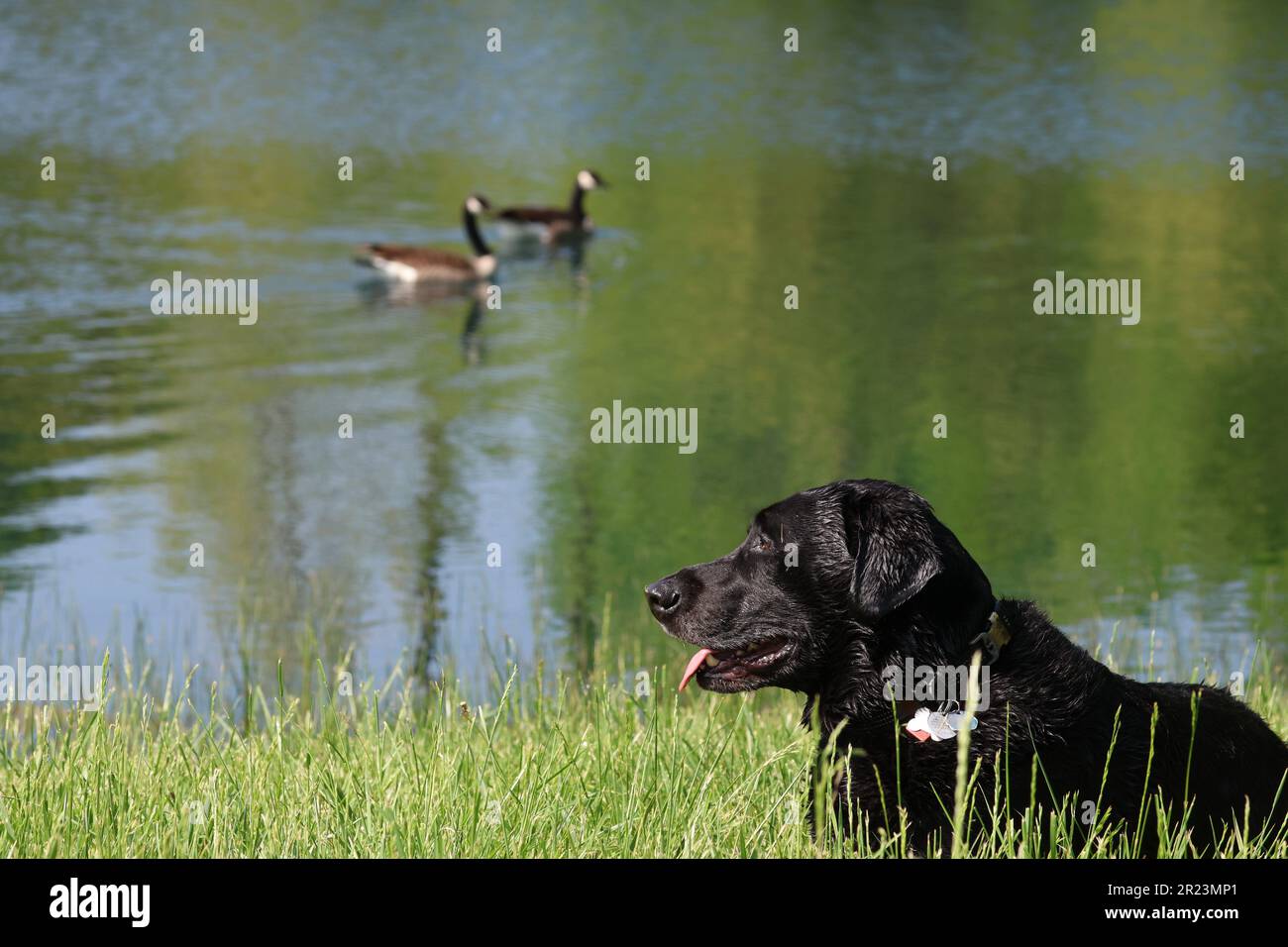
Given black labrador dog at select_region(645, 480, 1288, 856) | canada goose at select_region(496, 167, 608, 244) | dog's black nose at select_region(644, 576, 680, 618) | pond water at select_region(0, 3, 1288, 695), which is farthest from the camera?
canada goose at select_region(496, 167, 608, 244)

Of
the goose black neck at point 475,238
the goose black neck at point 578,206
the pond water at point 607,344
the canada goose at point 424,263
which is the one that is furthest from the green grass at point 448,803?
the goose black neck at point 578,206

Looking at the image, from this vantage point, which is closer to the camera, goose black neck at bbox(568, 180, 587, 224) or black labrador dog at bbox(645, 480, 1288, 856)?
black labrador dog at bbox(645, 480, 1288, 856)

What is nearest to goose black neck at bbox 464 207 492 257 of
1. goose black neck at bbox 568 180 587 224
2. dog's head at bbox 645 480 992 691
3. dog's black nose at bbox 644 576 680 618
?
goose black neck at bbox 568 180 587 224

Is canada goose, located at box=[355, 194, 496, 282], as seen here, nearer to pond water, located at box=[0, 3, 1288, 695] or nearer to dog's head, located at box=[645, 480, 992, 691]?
pond water, located at box=[0, 3, 1288, 695]

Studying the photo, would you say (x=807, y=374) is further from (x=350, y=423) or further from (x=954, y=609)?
(x=954, y=609)

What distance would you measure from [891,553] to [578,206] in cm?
2386

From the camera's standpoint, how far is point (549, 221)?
2759 cm

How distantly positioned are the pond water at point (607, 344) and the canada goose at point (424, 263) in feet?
1.51

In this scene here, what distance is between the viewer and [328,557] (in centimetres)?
1242

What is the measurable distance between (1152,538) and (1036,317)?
27.2 ft

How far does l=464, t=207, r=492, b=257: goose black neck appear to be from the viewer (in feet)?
Answer: 84.5

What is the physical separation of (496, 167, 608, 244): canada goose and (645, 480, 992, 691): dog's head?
2281 centimetres

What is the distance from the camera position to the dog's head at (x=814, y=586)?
180 inches

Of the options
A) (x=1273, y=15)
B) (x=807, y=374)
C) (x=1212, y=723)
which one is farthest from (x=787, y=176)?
(x=1212, y=723)
